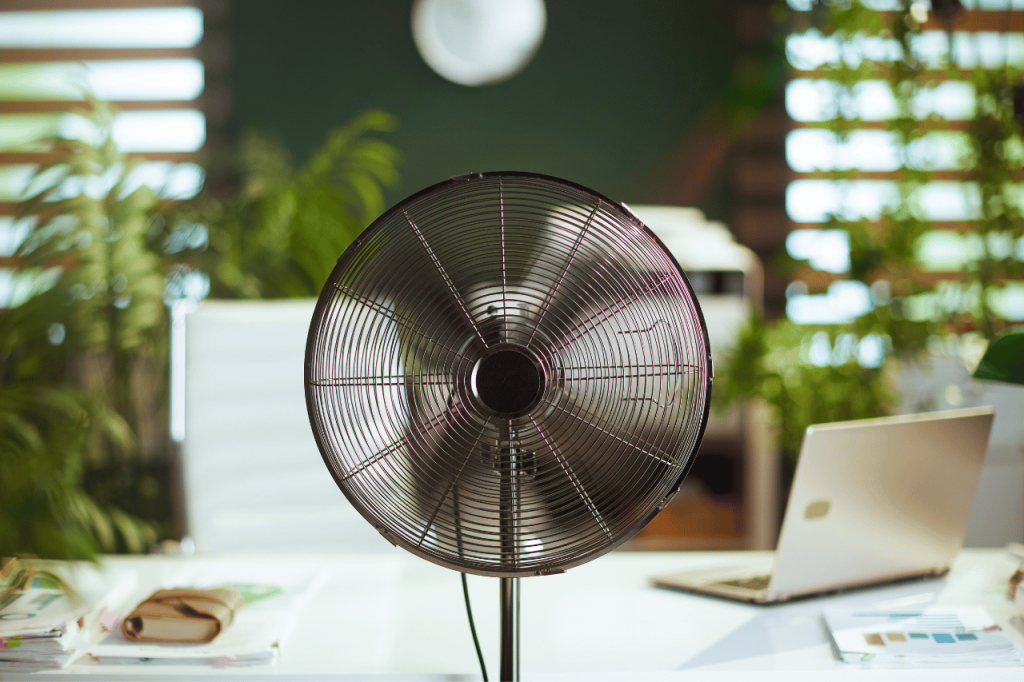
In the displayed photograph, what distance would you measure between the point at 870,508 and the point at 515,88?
2365 millimetres

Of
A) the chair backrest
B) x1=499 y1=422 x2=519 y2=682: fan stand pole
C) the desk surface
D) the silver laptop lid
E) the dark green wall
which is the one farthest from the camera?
the dark green wall

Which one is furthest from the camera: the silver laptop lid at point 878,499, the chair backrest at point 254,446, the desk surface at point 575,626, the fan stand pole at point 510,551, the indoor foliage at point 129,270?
the indoor foliage at point 129,270

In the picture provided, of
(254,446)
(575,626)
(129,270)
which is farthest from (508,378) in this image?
(129,270)

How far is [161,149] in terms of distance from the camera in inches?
116

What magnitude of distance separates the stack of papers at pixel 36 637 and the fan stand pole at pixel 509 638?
1.55 feet

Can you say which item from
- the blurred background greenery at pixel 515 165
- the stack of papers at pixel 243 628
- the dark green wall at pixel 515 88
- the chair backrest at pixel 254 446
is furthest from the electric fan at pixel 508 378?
the dark green wall at pixel 515 88

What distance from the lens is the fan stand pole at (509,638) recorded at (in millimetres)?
770

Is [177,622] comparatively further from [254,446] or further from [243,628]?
[254,446]

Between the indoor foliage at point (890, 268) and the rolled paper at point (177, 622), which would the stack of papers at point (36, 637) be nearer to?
the rolled paper at point (177, 622)

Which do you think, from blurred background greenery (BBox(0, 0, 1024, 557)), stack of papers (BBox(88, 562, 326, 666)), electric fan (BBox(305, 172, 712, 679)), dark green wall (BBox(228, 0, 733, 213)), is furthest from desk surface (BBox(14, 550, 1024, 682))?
dark green wall (BBox(228, 0, 733, 213))

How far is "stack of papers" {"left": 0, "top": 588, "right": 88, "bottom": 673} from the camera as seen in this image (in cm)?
85

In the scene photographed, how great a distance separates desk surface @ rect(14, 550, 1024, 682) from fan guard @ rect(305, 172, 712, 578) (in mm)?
212

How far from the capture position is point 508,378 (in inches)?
29.0

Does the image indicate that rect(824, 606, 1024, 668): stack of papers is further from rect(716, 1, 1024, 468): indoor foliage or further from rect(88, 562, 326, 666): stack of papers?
rect(716, 1, 1024, 468): indoor foliage
